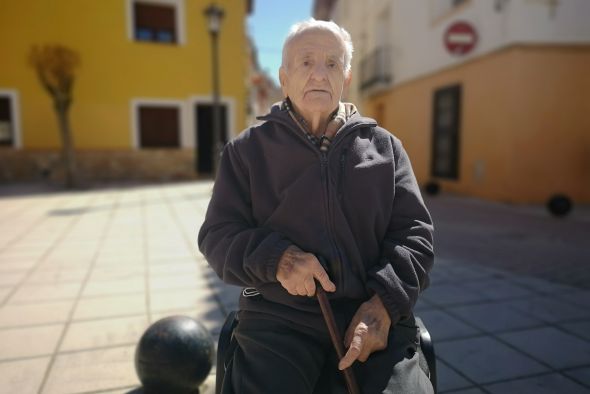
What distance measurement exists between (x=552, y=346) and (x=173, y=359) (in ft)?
7.23

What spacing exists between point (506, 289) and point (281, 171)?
3017 millimetres

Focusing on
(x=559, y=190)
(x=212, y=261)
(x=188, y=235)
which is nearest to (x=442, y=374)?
(x=212, y=261)

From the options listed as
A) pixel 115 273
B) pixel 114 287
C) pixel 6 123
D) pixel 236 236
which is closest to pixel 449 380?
pixel 236 236

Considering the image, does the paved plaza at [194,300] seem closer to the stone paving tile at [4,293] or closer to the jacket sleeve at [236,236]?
the stone paving tile at [4,293]

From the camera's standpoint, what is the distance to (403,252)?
4.90 ft

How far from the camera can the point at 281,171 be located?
5.10 ft

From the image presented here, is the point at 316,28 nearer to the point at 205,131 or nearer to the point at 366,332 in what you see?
the point at 366,332

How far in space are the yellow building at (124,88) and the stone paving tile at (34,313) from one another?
11895mm

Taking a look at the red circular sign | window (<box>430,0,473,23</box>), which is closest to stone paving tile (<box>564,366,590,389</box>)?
the red circular sign

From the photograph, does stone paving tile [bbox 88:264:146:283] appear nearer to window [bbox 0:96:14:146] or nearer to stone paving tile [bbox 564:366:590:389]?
stone paving tile [bbox 564:366:590:389]

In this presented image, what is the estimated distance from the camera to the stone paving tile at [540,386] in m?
2.26

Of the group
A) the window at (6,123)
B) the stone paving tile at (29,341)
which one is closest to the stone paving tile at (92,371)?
the stone paving tile at (29,341)

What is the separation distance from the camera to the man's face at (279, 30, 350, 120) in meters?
1.57

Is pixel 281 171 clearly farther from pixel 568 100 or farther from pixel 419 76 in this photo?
pixel 419 76
